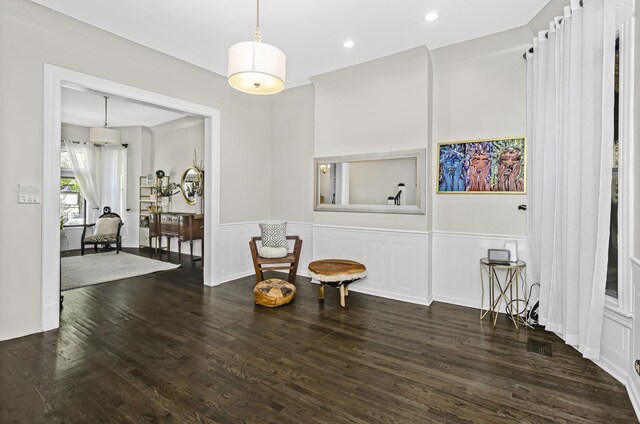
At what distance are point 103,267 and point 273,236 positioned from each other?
337cm

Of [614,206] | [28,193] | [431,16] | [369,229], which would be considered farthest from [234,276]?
[614,206]

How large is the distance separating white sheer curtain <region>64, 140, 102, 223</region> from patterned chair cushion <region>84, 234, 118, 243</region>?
3.56 ft

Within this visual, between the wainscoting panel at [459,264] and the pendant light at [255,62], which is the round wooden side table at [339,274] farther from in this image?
the pendant light at [255,62]

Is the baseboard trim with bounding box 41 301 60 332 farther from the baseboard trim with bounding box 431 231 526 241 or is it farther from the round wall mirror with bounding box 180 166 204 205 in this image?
the baseboard trim with bounding box 431 231 526 241

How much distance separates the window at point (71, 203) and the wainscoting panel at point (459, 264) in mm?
8297

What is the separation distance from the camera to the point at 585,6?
2465mm

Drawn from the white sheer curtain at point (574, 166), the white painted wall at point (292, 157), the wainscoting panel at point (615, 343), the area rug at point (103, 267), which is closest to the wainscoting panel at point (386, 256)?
the white painted wall at point (292, 157)

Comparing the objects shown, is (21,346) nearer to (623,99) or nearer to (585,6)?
(623,99)

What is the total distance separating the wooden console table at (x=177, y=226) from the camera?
6.33 m

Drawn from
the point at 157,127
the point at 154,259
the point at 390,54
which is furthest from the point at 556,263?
the point at 157,127

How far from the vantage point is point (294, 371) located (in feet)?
7.60

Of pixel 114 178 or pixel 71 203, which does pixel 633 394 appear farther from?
pixel 71 203

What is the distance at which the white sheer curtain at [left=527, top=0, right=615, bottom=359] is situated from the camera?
2.33 m

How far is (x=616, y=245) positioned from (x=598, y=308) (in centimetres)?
54
